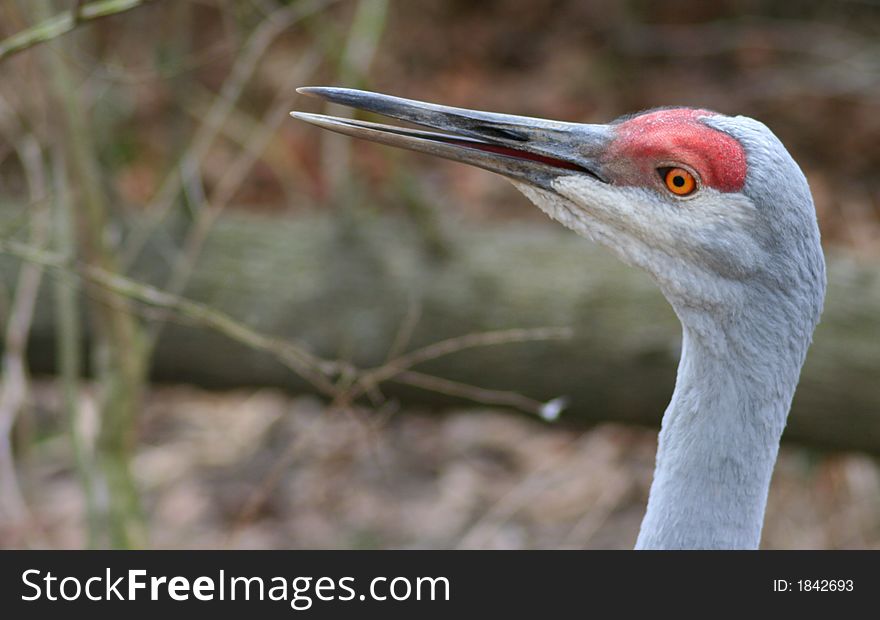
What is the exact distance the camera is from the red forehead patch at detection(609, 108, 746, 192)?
2414 millimetres

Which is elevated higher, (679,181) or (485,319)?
(485,319)

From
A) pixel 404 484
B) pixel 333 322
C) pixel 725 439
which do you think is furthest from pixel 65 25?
pixel 404 484

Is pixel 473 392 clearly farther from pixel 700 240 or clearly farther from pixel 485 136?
pixel 700 240

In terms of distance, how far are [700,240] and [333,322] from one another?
3.08 metres

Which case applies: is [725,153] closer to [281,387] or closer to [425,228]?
[425,228]

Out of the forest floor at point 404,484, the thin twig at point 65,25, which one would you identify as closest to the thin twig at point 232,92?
the forest floor at point 404,484

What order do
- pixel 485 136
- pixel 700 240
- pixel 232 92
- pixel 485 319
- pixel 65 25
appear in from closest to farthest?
pixel 700 240
pixel 485 136
pixel 65 25
pixel 232 92
pixel 485 319

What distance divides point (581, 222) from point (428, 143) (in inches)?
16.7

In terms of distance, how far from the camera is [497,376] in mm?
5230

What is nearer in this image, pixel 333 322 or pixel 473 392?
pixel 473 392

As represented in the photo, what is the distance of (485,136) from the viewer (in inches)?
102

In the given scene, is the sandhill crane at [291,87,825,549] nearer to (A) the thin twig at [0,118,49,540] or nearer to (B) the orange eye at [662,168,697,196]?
(B) the orange eye at [662,168,697,196]

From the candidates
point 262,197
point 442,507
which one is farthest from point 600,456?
point 262,197

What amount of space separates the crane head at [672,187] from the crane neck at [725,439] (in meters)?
0.10
